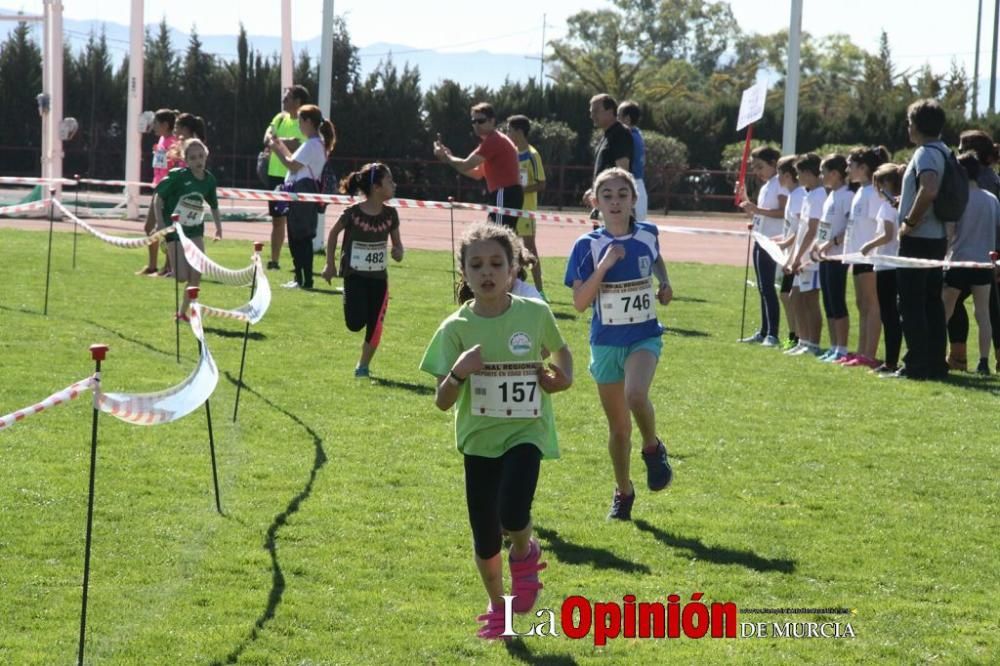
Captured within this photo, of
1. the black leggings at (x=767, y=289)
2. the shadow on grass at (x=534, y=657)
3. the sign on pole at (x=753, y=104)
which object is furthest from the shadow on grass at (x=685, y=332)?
the shadow on grass at (x=534, y=657)

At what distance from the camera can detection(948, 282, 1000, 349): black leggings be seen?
14717mm

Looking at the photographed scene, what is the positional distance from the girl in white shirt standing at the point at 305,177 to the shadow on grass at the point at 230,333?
11.9 feet

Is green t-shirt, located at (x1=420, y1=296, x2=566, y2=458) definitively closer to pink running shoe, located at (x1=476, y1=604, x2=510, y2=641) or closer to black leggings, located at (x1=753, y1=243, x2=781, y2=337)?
pink running shoe, located at (x1=476, y1=604, x2=510, y2=641)

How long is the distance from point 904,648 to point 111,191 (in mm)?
43345

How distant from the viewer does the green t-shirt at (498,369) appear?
20.5 ft

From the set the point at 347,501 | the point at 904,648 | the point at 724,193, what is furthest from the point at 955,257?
the point at 724,193

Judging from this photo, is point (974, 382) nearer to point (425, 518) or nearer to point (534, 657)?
point (425, 518)

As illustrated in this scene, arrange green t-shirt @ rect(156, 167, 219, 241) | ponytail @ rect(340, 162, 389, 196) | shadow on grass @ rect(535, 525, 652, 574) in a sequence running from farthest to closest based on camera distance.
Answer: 1. green t-shirt @ rect(156, 167, 219, 241)
2. ponytail @ rect(340, 162, 389, 196)
3. shadow on grass @ rect(535, 525, 652, 574)

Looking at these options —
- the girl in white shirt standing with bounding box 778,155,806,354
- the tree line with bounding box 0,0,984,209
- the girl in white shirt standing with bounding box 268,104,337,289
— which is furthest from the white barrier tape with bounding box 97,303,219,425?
the tree line with bounding box 0,0,984,209

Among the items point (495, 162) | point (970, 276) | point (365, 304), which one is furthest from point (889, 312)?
point (495, 162)

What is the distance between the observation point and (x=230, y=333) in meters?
14.9

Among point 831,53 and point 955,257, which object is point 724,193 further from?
point 831,53

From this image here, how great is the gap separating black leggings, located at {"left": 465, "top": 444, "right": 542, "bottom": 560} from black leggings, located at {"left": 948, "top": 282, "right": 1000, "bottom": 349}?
9.28 meters

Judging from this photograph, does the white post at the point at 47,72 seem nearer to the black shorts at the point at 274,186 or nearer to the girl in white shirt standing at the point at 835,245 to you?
the black shorts at the point at 274,186
